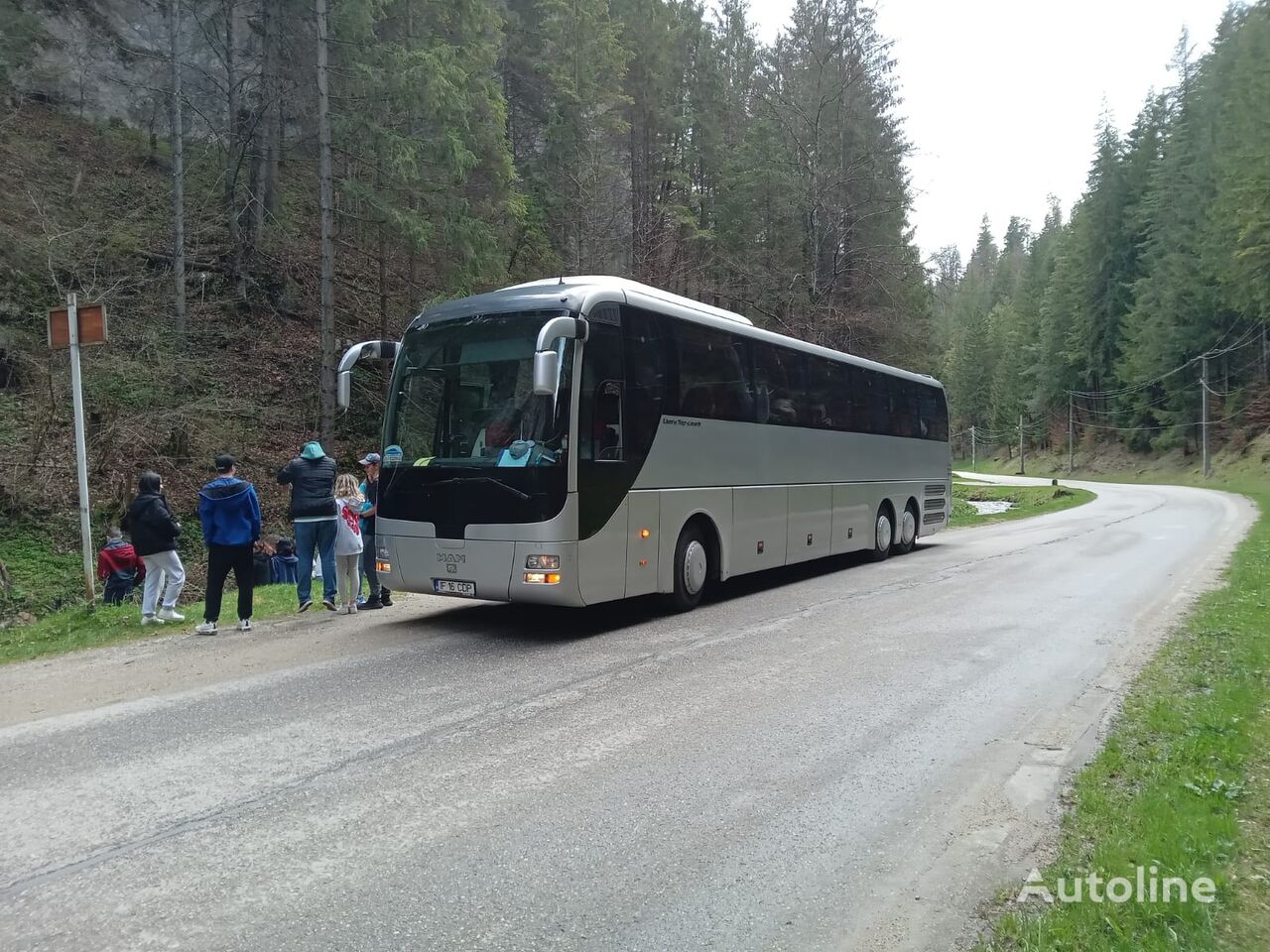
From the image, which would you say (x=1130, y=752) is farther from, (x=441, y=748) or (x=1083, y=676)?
(x=441, y=748)

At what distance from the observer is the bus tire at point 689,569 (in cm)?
1056

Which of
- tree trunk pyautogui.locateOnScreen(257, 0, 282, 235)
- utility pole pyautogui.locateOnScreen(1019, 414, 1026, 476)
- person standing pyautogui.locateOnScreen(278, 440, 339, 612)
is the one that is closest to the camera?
person standing pyautogui.locateOnScreen(278, 440, 339, 612)

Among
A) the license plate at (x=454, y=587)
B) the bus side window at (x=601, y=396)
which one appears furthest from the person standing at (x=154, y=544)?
the bus side window at (x=601, y=396)

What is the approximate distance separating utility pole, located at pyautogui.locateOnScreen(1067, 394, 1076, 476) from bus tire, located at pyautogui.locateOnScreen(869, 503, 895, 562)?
213 feet

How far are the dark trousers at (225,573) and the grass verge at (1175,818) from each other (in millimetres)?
8187

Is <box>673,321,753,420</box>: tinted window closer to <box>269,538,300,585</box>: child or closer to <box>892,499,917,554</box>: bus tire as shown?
<box>892,499,917,554</box>: bus tire

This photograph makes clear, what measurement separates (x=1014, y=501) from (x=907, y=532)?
28.4 m

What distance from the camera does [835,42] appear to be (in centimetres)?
2656

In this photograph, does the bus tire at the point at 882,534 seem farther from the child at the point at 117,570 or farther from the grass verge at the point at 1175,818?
the child at the point at 117,570

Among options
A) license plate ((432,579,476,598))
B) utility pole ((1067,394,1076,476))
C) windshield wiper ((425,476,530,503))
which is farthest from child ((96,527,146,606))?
utility pole ((1067,394,1076,476))

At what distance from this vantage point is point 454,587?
9.01m

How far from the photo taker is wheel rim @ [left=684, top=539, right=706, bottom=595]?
10.7 m

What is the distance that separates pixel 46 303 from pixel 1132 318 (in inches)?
2496

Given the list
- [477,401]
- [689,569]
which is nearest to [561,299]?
[477,401]
